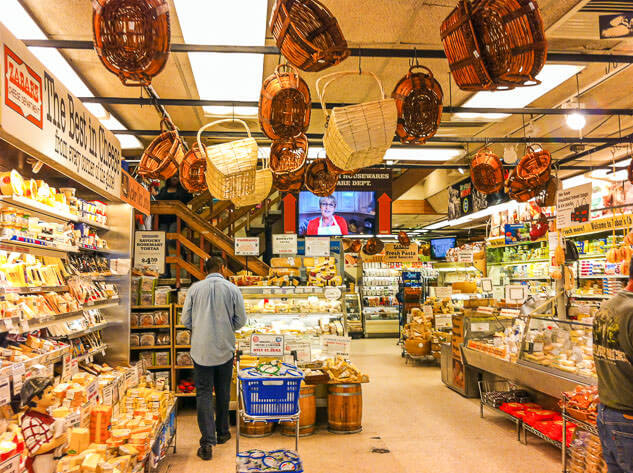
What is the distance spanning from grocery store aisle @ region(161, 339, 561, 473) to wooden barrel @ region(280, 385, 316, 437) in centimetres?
10

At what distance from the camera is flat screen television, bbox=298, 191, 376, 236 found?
8344 mm

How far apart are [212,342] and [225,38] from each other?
9.62 ft

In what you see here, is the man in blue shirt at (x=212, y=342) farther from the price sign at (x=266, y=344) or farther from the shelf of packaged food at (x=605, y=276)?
the shelf of packaged food at (x=605, y=276)

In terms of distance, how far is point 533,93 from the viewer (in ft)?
18.6

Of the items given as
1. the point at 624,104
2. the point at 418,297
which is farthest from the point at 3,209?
the point at 418,297

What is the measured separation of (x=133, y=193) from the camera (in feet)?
19.1

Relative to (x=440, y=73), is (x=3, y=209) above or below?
below

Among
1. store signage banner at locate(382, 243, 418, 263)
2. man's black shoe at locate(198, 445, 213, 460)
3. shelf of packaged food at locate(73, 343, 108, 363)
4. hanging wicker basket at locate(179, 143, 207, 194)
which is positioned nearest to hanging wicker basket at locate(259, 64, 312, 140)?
hanging wicker basket at locate(179, 143, 207, 194)

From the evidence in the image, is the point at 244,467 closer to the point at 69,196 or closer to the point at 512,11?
the point at 69,196

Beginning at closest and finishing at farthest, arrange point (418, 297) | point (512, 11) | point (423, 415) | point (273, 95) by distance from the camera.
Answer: point (512, 11) → point (273, 95) → point (423, 415) → point (418, 297)

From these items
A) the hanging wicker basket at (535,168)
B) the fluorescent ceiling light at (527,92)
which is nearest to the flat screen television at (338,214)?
the fluorescent ceiling light at (527,92)

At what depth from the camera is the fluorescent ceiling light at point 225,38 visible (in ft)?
13.1

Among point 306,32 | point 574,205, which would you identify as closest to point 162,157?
point 306,32

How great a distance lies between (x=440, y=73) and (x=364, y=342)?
33.8ft
